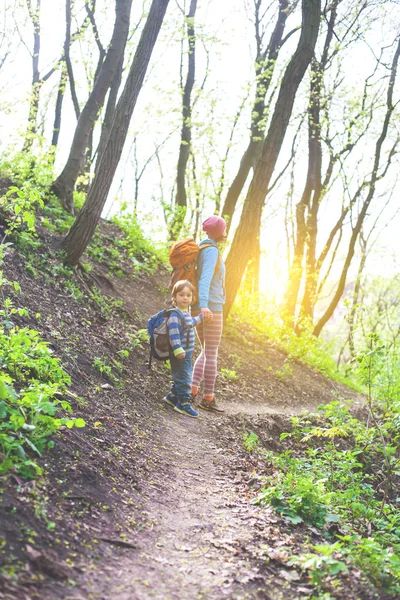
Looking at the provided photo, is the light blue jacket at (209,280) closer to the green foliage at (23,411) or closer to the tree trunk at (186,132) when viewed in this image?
the green foliage at (23,411)

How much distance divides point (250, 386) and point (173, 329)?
164 inches

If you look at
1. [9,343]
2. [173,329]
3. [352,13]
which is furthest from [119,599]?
[352,13]

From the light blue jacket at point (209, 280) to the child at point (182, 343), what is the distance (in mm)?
151

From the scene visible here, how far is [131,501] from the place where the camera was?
3.35 metres

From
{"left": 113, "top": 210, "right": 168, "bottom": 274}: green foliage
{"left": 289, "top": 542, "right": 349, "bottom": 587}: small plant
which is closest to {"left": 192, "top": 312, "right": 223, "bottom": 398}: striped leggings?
{"left": 289, "top": 542, "right": 349, "bottom": 587}: small plant

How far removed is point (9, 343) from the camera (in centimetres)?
371

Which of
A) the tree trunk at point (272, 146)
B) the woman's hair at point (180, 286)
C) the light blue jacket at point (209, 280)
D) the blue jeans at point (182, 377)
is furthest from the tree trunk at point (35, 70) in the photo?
the blue jeans at point (182, 377)

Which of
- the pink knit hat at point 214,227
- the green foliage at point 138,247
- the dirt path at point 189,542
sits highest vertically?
the green foliage at point 138,247

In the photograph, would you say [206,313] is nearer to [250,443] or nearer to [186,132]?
[250,443]

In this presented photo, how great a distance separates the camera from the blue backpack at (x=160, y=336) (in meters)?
6.18

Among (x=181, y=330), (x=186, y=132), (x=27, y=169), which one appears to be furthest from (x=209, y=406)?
(x=186, y=132)

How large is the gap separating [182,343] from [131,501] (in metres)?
3.08

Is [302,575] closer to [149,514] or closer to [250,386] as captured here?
[149,514]

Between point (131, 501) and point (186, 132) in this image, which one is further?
point (186, 132)
